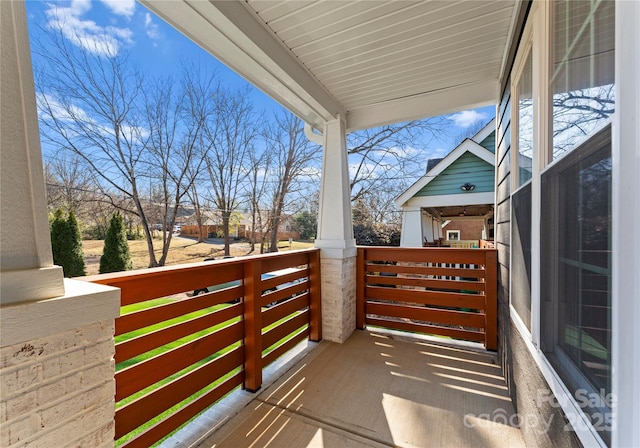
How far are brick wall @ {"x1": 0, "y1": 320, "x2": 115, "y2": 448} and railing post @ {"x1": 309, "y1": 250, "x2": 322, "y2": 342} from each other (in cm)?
219

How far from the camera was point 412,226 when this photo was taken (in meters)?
5.54

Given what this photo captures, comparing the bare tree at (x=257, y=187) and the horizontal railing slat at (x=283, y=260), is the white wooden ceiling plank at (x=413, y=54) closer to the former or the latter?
the horizontal railing slat at (x=283, y=260)

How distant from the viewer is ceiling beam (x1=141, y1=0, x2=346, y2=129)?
1.69 m

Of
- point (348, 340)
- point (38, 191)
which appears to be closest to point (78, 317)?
point (38, 191)

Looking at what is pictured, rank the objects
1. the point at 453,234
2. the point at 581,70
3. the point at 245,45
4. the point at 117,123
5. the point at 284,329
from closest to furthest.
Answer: the point at 581,70, the point at 245,45, the point at 284,329, the point at 117,123, the point at 453,234

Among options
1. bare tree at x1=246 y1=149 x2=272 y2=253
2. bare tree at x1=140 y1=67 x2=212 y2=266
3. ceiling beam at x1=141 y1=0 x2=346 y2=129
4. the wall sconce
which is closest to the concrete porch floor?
ceiling beam at x1=141 y1=0 x2=346 y2=129

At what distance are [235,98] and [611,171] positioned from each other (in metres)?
8.02

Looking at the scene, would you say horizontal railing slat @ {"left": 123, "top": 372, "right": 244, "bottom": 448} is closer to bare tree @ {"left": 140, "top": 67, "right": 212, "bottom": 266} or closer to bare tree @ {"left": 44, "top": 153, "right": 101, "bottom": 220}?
bare tree @ {"left": 44, "top": 153, "right": 101, "bottom": 220}

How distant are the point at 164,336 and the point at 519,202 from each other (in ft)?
7.85

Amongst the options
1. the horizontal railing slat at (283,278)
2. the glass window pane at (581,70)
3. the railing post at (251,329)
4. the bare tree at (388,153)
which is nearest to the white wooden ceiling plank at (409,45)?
the glass window pane at (581,70)

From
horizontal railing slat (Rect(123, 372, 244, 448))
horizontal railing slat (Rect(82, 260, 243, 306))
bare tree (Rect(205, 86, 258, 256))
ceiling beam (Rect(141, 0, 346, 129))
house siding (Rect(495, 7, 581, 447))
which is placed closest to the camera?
house siding (Rect(495, 7, 581, 447))

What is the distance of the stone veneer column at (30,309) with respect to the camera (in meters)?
0.79

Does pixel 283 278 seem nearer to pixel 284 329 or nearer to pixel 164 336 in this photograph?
pixel 284 329

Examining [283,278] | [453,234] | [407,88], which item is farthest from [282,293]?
[453,234]
